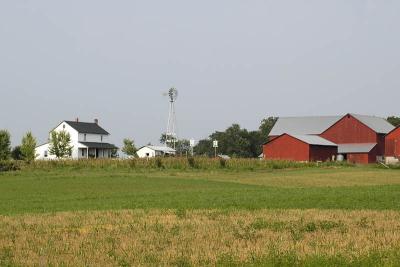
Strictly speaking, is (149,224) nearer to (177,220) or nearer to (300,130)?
(177,220)

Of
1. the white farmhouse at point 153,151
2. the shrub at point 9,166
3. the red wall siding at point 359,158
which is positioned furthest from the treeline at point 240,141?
the shrub at point 9,166

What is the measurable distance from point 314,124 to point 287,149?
22.4 m

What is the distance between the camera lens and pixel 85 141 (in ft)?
405

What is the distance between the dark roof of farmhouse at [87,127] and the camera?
122938 millimetres

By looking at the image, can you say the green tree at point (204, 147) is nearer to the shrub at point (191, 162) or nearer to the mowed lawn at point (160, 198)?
the shrub at point (191, 162)

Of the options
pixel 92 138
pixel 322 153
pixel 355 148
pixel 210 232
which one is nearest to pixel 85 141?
pixel 92 138

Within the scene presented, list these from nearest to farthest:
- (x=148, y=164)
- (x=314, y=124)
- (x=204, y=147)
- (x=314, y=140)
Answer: (x=148, y=164) → (x=314, y=140) → (x=314, y=124) → (x=204, y=147)

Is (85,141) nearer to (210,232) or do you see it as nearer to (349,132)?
(349,132)

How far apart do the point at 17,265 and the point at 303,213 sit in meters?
13.6

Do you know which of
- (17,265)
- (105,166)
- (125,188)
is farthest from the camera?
(105,166)

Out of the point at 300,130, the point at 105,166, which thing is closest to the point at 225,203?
the point at 105,166

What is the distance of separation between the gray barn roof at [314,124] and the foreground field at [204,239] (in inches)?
3881

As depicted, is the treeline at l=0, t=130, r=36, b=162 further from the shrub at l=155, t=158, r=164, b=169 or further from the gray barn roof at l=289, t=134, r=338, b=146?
the gray barn roof at l=289, t=134, r=338, b=146

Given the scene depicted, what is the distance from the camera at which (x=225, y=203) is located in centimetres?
3041
